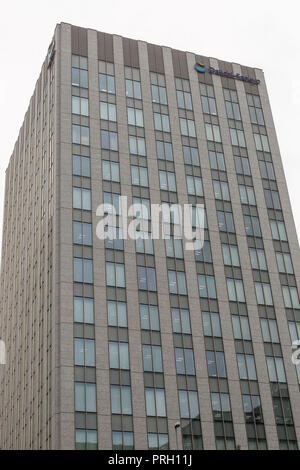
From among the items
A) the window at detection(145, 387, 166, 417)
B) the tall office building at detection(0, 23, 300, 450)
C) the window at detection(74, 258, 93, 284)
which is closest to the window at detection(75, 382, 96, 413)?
the tall office building at detection(0, 23, 300, 450)

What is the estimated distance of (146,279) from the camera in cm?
6819

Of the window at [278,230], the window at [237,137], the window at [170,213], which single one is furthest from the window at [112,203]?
the window at [237,137]

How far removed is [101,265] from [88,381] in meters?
12.4

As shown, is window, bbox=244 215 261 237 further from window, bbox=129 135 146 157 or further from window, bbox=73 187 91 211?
window, bbox=73 187 91 211

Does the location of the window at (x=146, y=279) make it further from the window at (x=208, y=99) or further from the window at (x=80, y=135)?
the window at (x=208, y=99)

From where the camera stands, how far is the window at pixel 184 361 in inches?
2527

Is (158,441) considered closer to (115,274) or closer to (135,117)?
(115,274)

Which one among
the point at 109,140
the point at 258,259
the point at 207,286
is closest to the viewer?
the point at 207,286

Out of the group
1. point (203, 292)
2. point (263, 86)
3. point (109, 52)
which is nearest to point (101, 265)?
point (203, 292)

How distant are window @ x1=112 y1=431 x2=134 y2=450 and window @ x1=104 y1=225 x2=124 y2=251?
1917 cm

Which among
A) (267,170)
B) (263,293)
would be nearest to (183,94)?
(267,170)

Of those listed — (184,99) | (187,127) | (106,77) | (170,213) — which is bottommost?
(170,213)

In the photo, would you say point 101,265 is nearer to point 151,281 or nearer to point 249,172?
point 151,281

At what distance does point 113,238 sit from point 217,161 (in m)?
19.0
